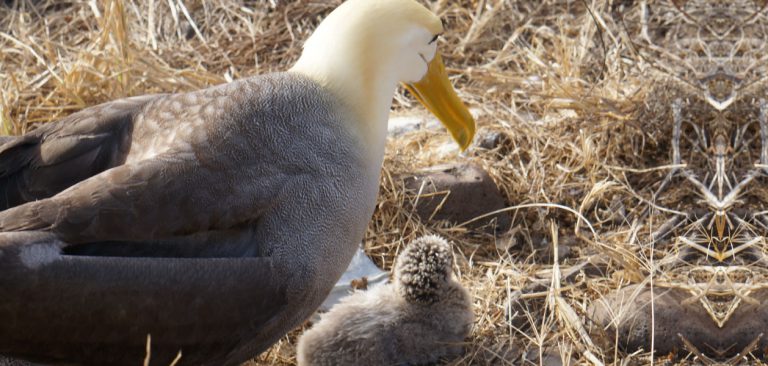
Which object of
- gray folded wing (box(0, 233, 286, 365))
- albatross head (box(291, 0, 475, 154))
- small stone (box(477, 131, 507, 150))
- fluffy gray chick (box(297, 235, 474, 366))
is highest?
albatross head (box(291, 0, 475, 154))

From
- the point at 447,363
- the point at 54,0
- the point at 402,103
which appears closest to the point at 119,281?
the point at 447,363

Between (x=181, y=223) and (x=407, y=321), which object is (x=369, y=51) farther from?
(x=407, y=321)

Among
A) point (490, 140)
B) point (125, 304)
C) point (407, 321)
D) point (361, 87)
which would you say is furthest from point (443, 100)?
point (125, 304)

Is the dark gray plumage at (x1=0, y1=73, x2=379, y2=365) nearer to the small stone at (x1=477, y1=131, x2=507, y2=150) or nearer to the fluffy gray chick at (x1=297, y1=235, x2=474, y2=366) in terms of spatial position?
the fluffy gray chick at (x1=297, y1=235, x2=474, y2=366)

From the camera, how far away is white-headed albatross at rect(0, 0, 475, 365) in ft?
10.6

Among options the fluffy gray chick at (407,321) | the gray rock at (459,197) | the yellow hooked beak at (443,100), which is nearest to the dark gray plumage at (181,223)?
the fluffy gray chick at (407,321)

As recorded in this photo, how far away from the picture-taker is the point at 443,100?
4.31 metres

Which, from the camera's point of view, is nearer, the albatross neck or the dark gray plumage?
the dark gray plumage

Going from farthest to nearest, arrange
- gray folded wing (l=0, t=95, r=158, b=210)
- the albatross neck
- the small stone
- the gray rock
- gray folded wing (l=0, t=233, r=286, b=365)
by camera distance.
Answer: the small stone
the gray rock
the albatross neck
gray folded wing (l=0, t=95, r=158, b=210)
gray folded wing (l=0, t=233, r=286, b=365)

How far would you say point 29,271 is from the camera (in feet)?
10.2

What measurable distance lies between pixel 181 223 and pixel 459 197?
2.11 m

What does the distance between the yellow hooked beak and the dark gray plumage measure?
53 centimetres

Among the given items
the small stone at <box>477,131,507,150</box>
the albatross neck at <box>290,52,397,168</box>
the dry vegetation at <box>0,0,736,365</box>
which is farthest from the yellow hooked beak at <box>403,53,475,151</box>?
the small stone at <box>477,131,507,150</box>

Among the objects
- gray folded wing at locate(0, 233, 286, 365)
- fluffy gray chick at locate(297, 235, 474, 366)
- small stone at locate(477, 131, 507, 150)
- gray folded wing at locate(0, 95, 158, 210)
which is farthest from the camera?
small stone at locate(477, 131, 507, 150)
